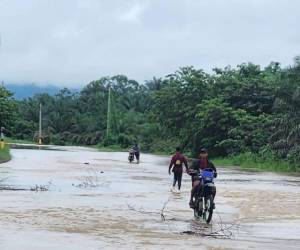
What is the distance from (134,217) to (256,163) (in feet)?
104

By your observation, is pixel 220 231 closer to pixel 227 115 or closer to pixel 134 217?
pixel 134 217

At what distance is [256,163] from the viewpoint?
4541cm

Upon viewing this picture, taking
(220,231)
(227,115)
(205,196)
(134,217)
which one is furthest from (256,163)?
(220,231)

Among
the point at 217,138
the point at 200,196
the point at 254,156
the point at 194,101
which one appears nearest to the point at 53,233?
the point at 200,196

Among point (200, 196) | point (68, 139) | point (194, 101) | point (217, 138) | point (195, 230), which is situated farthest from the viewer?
point (68, 139)

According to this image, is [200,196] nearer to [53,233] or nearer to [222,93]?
[53,233]

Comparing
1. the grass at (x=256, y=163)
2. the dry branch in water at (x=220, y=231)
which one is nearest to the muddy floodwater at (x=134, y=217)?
the dry branch in water at (x=220, y=231)

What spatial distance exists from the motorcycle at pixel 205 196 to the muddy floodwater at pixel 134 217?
1.02 feet

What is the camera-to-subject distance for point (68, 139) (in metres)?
113

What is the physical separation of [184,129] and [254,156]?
14022mm

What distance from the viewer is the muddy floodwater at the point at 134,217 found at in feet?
35.6

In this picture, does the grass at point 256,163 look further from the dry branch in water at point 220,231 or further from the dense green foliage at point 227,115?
the dry branch in water at point 220,231

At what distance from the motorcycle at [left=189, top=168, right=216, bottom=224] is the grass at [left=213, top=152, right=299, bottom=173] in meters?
25.3

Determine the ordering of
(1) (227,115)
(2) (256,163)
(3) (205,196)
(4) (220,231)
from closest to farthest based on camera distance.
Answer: (4) (220,231) → (3) (205,196) → (2) (256,163) → (1) (227,115)
